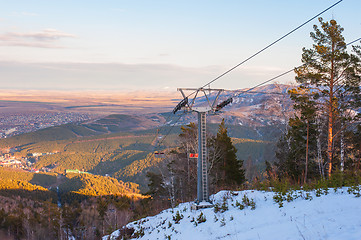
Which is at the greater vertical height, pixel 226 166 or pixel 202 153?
pixel 202 153

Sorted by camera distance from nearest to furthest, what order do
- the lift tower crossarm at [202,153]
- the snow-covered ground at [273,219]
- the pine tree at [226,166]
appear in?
the snow-covered ground at [273,219] < the lift tower crossarm at [202,153] < the pine tree at [226,166]

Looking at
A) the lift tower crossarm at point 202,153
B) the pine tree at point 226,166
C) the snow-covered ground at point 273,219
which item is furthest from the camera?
the pine tree at point 226,166

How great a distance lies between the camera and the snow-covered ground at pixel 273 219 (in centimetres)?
722

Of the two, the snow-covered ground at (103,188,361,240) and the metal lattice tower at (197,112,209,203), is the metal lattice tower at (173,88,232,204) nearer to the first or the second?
the metal lattice tower at (197,112,209,203)

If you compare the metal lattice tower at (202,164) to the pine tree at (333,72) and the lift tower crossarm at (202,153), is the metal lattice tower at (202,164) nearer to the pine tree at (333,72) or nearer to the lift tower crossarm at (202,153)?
the lift tower crossarm at (202,153)

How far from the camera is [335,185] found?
35.6ft

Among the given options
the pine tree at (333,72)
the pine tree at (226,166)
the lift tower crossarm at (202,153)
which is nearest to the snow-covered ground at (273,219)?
the lift tower crossarm at (202,153)

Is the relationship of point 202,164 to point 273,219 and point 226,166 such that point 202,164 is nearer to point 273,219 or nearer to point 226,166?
point 273,219

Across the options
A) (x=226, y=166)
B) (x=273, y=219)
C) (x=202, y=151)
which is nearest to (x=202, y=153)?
(x=202, y=151)

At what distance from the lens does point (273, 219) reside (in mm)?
9008

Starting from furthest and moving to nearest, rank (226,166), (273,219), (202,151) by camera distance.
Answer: (226,166) < (202,151) < (273,219)

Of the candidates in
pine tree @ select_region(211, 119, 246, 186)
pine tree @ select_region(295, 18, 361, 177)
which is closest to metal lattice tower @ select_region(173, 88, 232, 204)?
pine tree @ select_region(295, 18, 361, 177)

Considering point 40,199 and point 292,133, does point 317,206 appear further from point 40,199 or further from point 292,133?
point 40,199

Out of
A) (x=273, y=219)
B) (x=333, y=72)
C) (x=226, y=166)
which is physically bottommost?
(x=226, y=166)
